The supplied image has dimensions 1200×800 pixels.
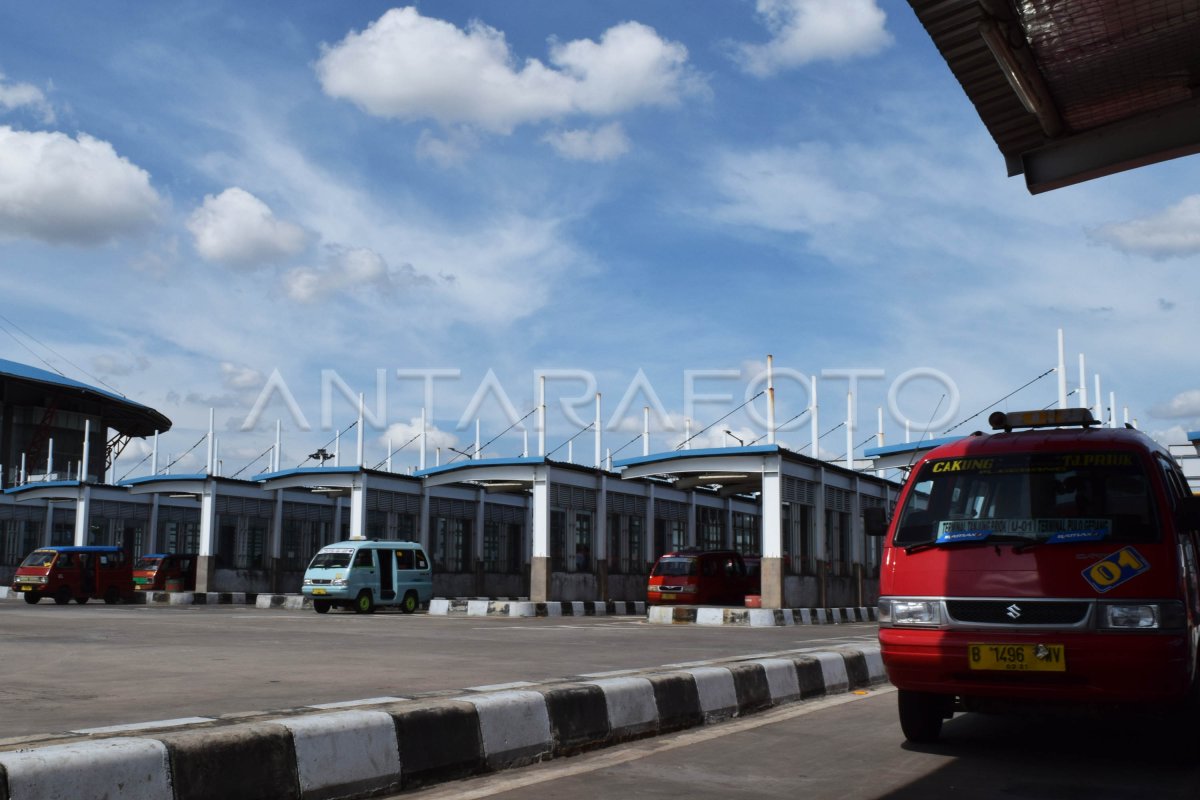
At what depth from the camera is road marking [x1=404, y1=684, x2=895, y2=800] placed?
19.1 feet

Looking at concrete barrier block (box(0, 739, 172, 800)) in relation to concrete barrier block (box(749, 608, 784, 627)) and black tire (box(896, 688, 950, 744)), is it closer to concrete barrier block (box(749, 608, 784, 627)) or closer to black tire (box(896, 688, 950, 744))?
black tire (box(896, 688, 950, 744))

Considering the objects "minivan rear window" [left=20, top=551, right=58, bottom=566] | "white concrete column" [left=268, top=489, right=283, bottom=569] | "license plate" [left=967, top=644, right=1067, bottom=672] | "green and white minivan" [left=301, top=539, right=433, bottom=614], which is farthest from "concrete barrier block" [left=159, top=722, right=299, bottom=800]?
"white concrete column" [left=268, top=489, right=283, bottom=569]

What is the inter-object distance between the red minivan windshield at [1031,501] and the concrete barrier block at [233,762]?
12.8ft

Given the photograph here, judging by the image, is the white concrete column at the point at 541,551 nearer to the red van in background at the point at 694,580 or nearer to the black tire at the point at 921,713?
the red van in background at the point at 694,580

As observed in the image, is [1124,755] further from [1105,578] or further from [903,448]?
[903,448]

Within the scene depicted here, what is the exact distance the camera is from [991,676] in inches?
261

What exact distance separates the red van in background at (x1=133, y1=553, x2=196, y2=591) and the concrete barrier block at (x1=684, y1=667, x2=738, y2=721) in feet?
103

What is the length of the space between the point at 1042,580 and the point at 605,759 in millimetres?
2702

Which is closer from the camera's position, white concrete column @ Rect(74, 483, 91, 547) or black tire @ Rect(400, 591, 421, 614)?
black tire @ Rect(400, 591, 421, 614)

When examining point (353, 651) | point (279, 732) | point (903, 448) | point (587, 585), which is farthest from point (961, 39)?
point (587, 585)

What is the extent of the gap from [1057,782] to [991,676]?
677mm

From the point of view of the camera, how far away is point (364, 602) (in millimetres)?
28797

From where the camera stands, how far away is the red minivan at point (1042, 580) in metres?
6.39

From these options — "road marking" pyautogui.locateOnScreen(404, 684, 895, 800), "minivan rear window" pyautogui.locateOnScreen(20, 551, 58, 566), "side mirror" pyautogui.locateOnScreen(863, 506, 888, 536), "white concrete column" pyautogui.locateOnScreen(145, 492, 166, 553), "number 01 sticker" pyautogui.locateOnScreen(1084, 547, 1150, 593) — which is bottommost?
"road marking" pyautogui.locateOnScreen(404, 684, 895, 800)
